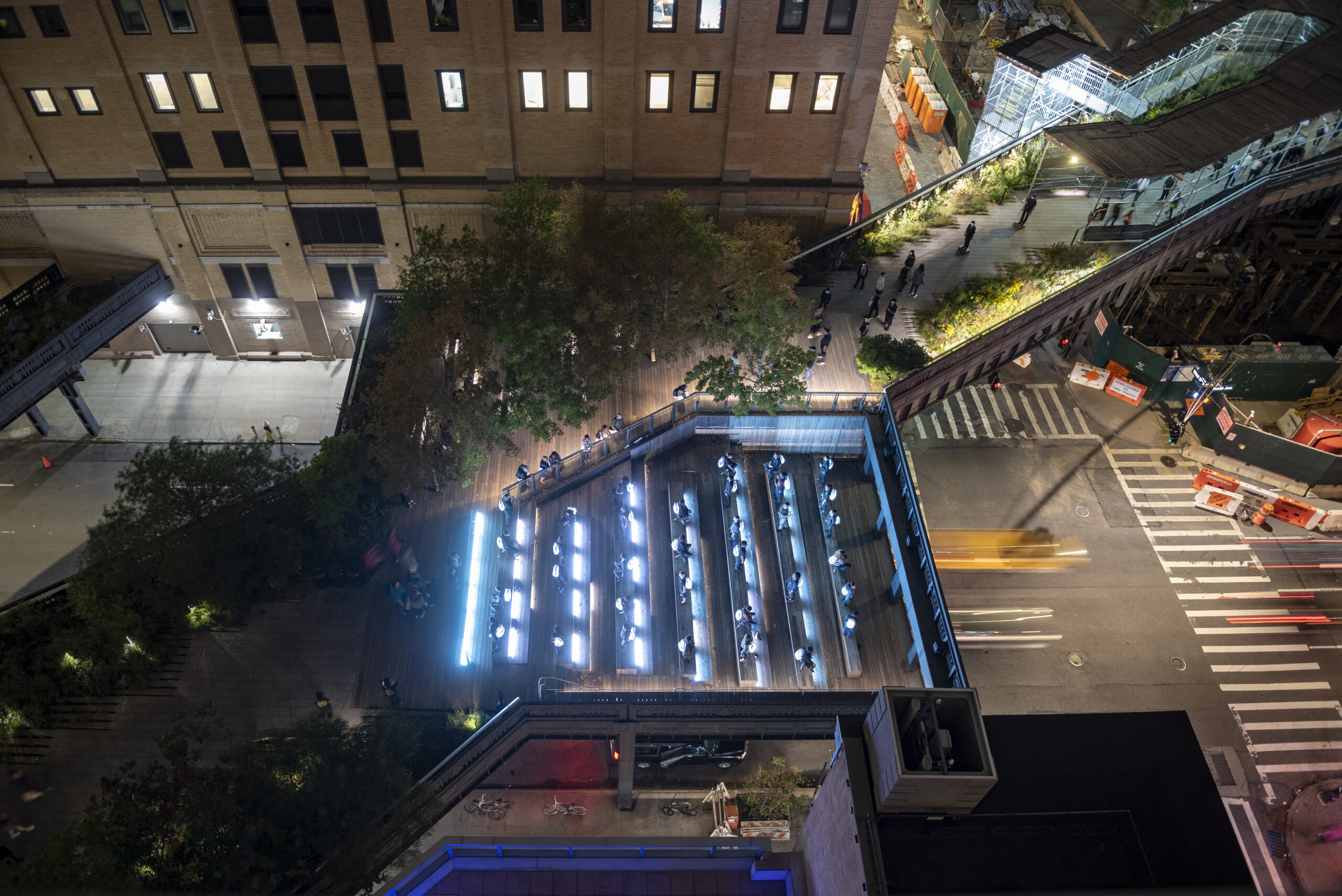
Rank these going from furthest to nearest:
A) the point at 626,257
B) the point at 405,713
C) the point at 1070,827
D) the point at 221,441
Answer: the point at 221,441
the point at 626,257
the point at 405,713
the point at 1070,827

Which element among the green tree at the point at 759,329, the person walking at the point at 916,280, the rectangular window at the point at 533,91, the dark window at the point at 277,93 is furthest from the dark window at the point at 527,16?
the person walking at the point at 916,280

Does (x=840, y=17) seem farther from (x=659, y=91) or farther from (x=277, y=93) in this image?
(x=277, y=93)

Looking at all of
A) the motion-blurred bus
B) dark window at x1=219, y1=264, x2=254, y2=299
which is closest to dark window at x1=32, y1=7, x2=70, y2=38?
dark window at x1=219, y1=264, x2=254, y2=299

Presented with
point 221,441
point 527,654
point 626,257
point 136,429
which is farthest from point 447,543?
point 136,429

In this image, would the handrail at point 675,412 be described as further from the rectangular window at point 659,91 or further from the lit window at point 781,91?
the lit window at point 781,91

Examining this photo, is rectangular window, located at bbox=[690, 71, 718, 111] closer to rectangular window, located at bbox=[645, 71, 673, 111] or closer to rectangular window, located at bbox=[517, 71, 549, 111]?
rectangular window, located at bbox=[645, 71, 673, 111]

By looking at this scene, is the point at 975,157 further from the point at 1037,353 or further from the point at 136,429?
the point at 136,429
